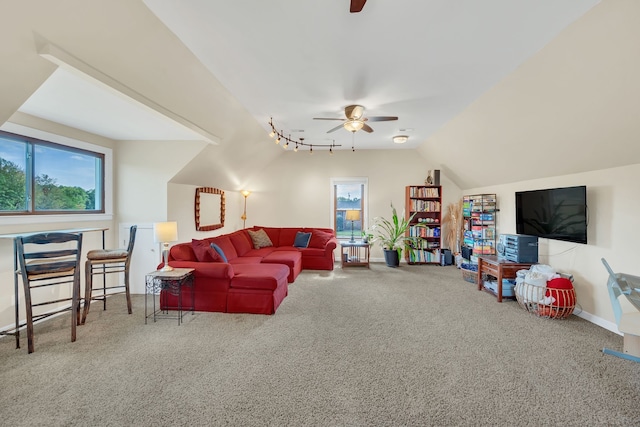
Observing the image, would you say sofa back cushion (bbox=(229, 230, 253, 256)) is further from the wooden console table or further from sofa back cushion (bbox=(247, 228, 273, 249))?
the wooden console table

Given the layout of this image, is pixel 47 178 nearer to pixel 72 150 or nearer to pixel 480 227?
pixel 72 150

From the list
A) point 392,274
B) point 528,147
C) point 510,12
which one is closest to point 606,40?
point 510,12

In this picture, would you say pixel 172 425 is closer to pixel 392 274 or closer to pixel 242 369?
pixel 242 369

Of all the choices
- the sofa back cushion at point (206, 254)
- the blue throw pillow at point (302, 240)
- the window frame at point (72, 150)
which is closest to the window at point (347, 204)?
the blue throw pillow at point (302, 240)

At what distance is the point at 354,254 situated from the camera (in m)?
6.32

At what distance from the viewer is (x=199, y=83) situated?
2.96 meters

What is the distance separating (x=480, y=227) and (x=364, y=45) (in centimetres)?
450

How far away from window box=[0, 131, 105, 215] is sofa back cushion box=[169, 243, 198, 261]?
1414mm

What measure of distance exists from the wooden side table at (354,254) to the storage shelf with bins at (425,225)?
1.03m

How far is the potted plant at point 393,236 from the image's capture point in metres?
6.14

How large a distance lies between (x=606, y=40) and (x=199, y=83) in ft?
11.7

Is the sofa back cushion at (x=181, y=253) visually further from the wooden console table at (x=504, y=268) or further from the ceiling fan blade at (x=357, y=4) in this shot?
the wooden console table at (x=504, y=268)

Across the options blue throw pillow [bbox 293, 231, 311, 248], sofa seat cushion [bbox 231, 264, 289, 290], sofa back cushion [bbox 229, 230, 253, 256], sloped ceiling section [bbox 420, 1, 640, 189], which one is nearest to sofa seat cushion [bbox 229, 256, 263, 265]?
sofa back cushion [bbox 229, 230, 253, 256]

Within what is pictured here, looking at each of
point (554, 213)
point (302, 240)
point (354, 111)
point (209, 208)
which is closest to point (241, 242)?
point (209, 208)
